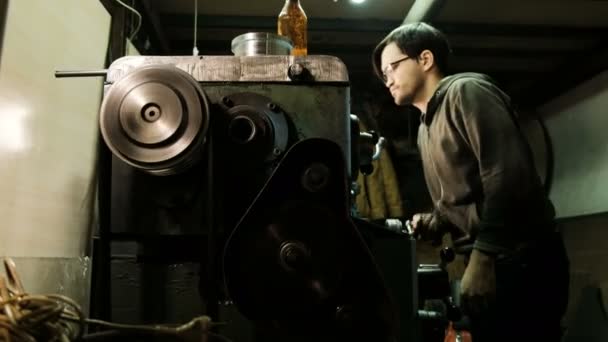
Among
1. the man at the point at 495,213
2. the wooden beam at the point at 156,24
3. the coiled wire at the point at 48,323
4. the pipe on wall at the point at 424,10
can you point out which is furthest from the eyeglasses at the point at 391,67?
the coiled wire at the point at 48,323

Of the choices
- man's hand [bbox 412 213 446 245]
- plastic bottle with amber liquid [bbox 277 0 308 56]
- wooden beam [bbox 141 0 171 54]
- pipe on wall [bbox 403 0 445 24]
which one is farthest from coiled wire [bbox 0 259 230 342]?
pipe on wall [bbox 403 0 445 24]

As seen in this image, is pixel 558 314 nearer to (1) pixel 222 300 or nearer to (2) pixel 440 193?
(2) pixel 440 193

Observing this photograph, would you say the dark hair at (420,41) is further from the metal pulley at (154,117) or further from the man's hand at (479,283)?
the metal pulley at (154,117)

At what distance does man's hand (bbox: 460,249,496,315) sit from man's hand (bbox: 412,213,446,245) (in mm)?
403

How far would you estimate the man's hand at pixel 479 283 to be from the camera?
4.55 feet

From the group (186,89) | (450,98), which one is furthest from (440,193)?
(186,89)

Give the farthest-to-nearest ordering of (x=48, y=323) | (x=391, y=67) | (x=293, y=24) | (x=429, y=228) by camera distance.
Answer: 1. (x=391, y=67)
2. (x=429, y=228)
3. (x=293, y=24)
4. (x=48, y=323)

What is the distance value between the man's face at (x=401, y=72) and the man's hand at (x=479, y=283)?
752 millimetres

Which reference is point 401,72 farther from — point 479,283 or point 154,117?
point 154,117

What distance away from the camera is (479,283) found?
141cm

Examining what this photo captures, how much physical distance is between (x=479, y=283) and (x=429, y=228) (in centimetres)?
44

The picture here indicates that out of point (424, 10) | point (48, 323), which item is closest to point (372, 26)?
point (424, 10)

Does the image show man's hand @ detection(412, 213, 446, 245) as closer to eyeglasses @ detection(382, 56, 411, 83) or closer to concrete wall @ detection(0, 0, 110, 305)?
eyeglasses @ detection(382, 56, 411, 83)

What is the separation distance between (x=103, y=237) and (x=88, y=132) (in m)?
0.54
